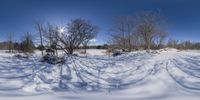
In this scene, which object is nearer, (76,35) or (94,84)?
(94,84)

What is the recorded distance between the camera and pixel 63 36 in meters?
20.2

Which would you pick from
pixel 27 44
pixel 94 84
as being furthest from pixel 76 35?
pixel 94 84

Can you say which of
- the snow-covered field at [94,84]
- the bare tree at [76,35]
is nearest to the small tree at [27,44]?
the bare tree at [76,35]

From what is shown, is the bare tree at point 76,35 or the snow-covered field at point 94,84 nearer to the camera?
the snow-covered field at point 94,84

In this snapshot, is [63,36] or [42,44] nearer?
[63,36]

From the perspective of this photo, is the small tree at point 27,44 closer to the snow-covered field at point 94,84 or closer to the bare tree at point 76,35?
the bare tree at point 76,35

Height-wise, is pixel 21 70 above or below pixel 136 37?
below

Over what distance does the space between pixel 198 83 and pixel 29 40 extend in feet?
70.7

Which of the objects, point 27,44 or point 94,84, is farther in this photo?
point 27,44

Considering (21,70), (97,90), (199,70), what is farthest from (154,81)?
(21,70)

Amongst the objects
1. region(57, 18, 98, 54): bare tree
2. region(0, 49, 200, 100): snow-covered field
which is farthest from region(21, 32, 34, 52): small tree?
region(0, 49, 200, 100): snow-covered field

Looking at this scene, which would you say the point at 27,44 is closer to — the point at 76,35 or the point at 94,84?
the point at 76,35

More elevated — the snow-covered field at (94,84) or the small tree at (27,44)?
the small tree at (27,44)

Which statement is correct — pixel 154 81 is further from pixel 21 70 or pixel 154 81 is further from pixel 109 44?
pixel 109 44
